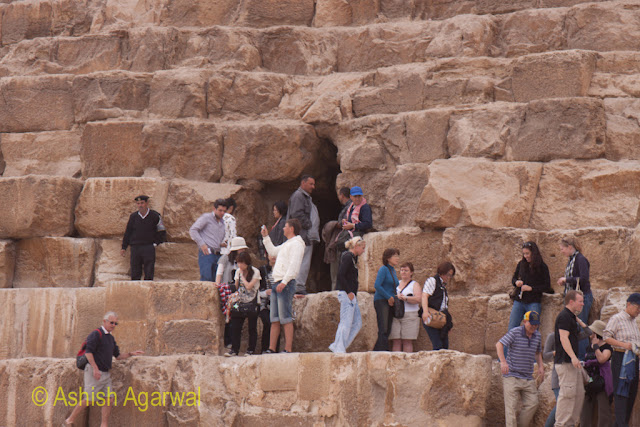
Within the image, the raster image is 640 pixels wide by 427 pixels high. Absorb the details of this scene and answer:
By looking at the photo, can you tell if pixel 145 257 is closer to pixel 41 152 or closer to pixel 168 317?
pixel 168 317

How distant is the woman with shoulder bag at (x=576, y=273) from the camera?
11086 millimetres

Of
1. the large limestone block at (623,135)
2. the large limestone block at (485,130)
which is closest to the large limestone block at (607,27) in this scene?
the large limestone block at (623,135)

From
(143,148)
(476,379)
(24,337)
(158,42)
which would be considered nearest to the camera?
(476,379)

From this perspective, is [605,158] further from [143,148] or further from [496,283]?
[143,148]

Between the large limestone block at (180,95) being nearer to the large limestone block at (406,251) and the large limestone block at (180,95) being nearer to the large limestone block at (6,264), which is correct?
the large limestone block at (6,264)

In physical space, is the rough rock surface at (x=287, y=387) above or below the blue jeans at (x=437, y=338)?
below

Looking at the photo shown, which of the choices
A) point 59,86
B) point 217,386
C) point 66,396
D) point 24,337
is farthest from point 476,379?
point 59,86

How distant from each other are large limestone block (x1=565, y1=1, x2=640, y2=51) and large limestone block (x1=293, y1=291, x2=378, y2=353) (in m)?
4.74

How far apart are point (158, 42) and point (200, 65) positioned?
2.40 ft

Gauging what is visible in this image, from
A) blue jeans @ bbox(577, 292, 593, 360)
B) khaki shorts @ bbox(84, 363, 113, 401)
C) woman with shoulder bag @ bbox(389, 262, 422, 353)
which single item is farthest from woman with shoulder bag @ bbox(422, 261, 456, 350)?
khaki shorts @ bbox(84, 363, 113, 401)

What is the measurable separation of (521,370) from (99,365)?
4.51 meters

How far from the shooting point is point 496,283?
12383 mm

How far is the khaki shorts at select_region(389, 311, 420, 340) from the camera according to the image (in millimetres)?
11953

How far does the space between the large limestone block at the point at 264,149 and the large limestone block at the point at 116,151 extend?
1240 mm
